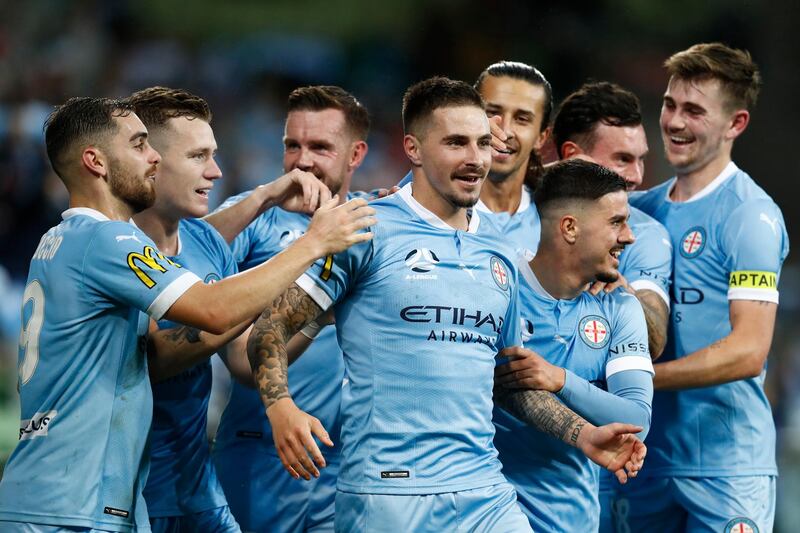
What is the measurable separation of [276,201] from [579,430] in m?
2.02

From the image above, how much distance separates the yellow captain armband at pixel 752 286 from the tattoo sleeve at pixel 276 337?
251cm

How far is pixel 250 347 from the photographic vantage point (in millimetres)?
4832

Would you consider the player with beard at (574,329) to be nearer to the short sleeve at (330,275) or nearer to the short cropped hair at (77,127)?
the short sleeve at (330,275)

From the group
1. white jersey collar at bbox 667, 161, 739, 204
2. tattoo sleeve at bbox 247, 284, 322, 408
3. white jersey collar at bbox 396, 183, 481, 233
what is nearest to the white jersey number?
tattoo sleeve at bbox 247, 284, 322, 408

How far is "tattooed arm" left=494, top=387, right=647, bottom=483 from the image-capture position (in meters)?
4.98

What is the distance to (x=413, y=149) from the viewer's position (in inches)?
207

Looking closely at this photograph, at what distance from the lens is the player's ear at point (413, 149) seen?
5.23m

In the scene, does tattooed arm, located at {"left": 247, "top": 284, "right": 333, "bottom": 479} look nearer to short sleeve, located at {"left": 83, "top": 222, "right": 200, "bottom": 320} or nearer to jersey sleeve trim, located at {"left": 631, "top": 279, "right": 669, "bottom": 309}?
short sleeve, located at {"left": 83, "top": 222, "right": 200, "bottom": 320}

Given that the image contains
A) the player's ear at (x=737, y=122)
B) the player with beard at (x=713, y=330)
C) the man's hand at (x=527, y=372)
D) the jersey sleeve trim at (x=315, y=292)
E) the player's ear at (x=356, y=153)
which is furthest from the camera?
the player's ear at (x=356, y=153)

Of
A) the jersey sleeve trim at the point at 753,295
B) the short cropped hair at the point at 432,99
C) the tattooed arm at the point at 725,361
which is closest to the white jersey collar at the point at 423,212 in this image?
the short cropped hair at the point at 432,99

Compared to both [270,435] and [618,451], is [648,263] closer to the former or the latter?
[618,451]

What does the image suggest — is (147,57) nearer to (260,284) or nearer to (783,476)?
(783,476)

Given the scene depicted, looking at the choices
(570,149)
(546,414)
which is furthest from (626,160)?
(546,414)

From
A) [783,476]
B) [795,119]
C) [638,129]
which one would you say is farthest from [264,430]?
[795,119]
